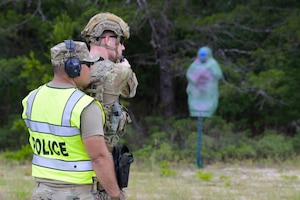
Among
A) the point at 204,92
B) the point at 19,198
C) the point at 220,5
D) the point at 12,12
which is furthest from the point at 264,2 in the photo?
the point at 19,198

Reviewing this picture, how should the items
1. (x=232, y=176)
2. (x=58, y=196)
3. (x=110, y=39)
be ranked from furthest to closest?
1. (x=232, y=176)
2. (x=110, y=39)
3. (x=58, y=196)

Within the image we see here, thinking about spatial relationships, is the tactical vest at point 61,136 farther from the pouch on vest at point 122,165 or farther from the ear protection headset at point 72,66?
the pouch on vest at point 122,165

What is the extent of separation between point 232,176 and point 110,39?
6599mm

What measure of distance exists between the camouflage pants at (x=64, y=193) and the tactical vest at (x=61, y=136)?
46mm

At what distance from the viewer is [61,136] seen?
11.3 feet

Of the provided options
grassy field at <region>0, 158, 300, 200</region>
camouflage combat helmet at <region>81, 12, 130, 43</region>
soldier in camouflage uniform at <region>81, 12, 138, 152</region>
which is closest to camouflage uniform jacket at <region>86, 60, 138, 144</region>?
soldier in camouflage uniform at <region>81, 12, 138, 152</region>

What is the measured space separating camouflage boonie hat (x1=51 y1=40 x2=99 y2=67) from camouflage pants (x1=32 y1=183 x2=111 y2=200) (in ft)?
2.30

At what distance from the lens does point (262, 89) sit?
12.8m

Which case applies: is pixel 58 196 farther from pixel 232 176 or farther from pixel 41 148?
pixel 232 176

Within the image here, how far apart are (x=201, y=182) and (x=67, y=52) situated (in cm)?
615

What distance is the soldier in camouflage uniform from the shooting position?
152 inches

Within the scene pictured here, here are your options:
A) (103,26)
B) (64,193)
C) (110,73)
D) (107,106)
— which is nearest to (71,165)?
(64,193)

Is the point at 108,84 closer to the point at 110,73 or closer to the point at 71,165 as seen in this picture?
the point at 110,73

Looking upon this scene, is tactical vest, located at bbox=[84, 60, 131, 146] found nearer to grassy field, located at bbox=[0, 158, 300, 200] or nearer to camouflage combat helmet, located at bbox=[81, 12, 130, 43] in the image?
camouflage combat helmet, located at bbox=[81, 12, 130, 43]
